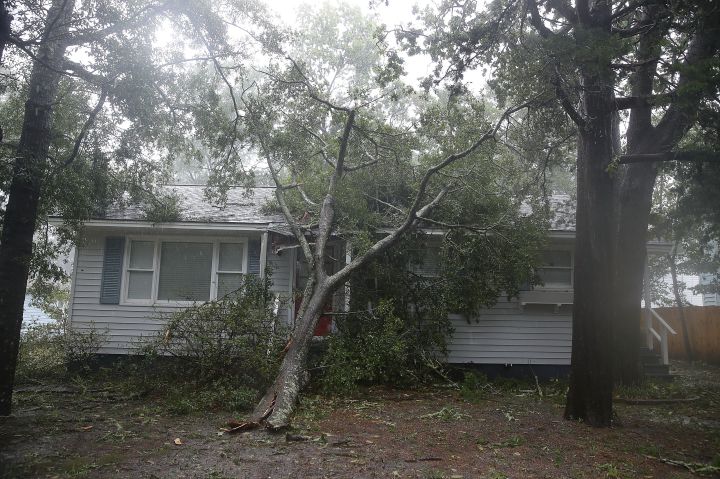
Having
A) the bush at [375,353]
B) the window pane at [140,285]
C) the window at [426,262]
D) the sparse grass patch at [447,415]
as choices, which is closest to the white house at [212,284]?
the window pane at [140,285]

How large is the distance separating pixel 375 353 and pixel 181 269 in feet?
17.0

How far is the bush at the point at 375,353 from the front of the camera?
929 centimetres

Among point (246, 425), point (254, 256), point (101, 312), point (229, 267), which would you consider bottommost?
point (246, 425)

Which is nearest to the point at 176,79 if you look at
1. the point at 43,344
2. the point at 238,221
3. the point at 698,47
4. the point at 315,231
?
the point at 238,221

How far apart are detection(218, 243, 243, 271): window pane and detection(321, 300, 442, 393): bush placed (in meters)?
3.17

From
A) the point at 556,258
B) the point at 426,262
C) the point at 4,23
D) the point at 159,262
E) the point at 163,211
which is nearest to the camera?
the point at 4,23

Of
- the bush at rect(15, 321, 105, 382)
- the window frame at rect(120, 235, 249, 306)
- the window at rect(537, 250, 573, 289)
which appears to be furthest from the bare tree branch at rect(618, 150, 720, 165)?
the bush at rect(15, 321, 105, 382)

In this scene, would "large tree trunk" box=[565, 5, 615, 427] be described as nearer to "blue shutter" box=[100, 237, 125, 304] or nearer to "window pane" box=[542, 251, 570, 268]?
"window pane" box=[542, 251, 570, 268]

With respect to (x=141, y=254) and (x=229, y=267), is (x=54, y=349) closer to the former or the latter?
(x=141, y=254)

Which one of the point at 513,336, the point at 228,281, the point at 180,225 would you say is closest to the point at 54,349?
the point at 180,225

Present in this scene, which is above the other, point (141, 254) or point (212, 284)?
point (141, 254)

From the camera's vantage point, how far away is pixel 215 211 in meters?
12.8

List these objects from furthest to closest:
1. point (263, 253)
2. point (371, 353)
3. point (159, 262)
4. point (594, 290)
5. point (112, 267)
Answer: point (159, 262), point (112, 267), point (263, 253), point (371, 353), point (594, 290)

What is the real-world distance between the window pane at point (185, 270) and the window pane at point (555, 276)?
289 inches
